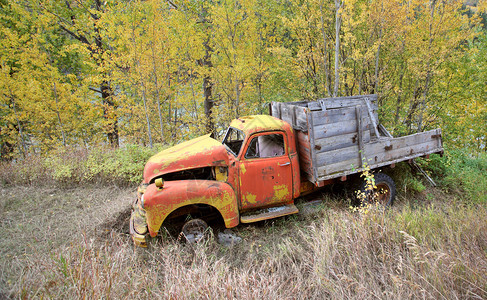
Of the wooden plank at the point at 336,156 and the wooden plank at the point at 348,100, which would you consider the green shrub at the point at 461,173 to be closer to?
the wooden plank at the point at 348,100

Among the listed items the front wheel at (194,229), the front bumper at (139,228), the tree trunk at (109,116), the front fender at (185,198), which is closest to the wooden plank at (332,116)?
the front fender at (185,198)

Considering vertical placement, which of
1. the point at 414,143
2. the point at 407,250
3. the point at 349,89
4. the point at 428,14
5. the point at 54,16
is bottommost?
the point at 407,250

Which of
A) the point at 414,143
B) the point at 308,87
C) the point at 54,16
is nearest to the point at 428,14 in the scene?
the point at 308,87

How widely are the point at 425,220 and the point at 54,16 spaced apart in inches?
594

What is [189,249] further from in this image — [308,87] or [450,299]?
[308,87]

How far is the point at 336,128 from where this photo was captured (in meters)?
4.15

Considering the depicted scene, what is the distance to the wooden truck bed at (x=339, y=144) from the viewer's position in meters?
4.04

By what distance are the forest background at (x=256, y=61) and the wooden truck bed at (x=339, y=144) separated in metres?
2.85

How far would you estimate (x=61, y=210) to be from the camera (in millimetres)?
5371

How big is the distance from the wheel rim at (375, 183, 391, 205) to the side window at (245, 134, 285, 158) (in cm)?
208

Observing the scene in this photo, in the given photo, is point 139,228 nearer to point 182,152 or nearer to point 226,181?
point 182,152

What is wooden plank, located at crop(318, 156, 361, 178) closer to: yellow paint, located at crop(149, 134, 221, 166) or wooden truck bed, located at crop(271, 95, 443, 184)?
wooden truck bed, located at crop(271, 95, 443, 184)

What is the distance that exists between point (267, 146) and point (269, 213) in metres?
1.18

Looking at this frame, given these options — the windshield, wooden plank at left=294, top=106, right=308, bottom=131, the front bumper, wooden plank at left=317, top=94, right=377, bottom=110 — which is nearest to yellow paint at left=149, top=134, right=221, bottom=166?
the windshield
